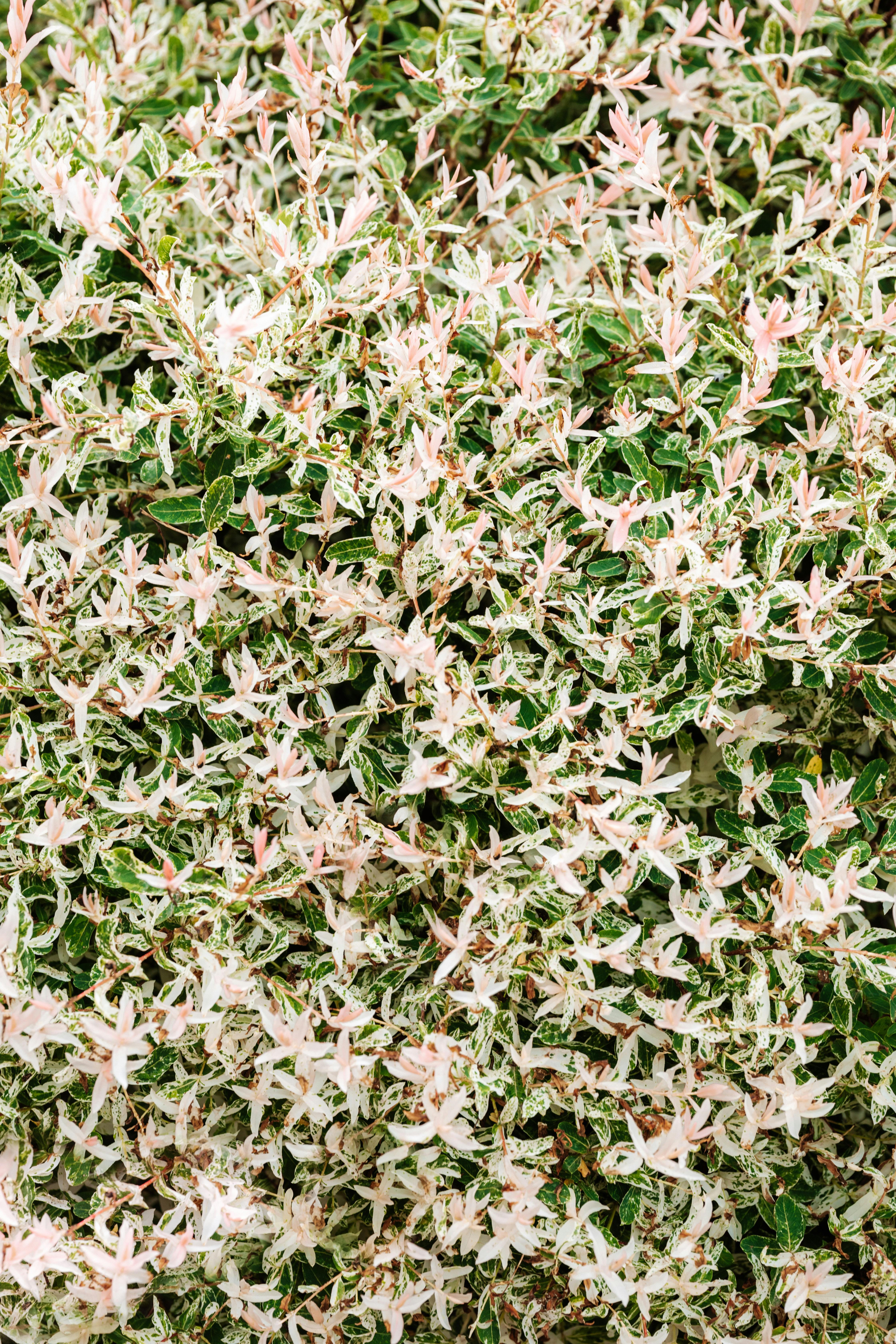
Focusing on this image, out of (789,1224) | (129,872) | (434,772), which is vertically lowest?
(789,1224)

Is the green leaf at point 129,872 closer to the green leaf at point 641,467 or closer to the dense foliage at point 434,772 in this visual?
the dense foliage at point 434,772

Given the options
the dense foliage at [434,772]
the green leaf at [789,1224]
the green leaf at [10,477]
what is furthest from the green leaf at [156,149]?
the green leaf at [789,1224]

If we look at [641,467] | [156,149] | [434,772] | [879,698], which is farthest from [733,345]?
[156,149]

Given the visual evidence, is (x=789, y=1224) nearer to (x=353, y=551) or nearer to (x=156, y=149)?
(x=353, y=551)

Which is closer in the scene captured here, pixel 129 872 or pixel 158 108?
pixel 129 872

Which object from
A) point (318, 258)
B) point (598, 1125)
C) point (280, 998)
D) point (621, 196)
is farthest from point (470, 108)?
point (598, 1125)

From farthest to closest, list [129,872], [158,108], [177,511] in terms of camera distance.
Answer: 1. [158,108]
2. [177,511]
3. [129,872]
